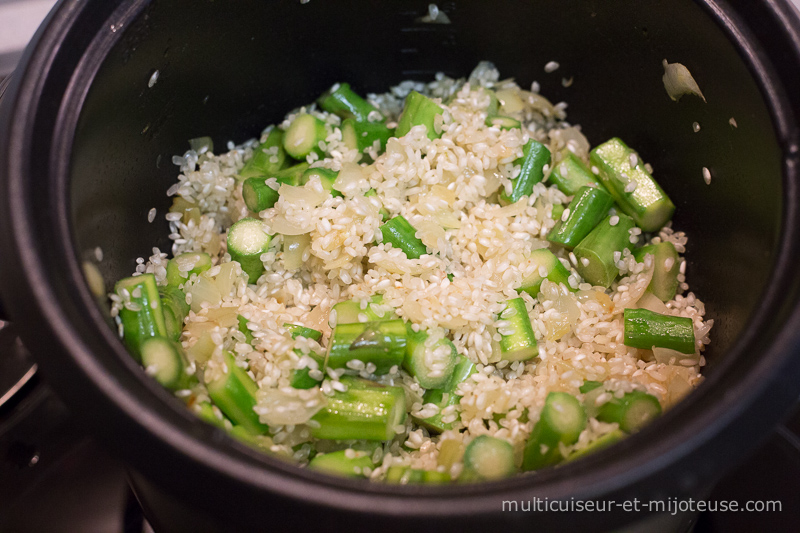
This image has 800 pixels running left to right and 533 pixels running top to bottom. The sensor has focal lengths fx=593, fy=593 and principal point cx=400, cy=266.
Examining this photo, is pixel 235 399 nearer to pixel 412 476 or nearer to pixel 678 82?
pixel 412 476

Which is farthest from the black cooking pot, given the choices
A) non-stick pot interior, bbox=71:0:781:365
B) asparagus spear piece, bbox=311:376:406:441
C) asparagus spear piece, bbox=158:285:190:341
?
asparagus spear piece, bbox=311:376:406:441

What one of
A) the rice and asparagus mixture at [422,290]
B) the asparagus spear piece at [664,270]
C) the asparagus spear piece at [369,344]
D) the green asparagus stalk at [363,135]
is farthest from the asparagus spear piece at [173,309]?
the asparagus spear piece at [664,270]

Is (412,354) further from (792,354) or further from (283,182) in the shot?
(792,354)

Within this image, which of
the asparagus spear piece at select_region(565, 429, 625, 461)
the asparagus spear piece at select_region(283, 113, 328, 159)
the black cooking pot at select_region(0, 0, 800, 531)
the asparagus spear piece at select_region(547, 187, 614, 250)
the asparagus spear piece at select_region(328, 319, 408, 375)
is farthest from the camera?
the asparagus spear piece at select_region(283, 113, 328, 159)

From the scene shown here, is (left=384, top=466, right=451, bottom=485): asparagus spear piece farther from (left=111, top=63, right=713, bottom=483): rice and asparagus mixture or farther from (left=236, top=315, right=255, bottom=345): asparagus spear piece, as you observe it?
(left=236, top=315, right=255, bottom=345): asparagus spear piece

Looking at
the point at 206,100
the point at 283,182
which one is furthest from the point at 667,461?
the point at 206,100

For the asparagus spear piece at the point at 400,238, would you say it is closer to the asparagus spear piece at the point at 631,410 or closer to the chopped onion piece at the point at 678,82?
the asparagus spear piece at the point at 631,410

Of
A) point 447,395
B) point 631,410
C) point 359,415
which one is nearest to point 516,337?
point 447,395
